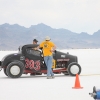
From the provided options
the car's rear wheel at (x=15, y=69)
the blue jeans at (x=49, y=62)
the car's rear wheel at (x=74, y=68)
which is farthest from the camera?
the car's rear wheel at (x=74, y=68)

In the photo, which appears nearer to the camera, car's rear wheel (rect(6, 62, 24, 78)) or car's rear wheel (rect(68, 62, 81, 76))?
car's rear wheel (rect(6, 62, 24, 78))

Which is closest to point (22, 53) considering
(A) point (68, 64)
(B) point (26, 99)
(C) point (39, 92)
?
(A) point (68, 64)

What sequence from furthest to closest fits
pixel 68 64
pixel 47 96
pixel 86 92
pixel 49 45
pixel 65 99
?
pixel 68 64 → pixel 49 45 → pixel 86 92 → pixel 47 96 → pixel 65 99

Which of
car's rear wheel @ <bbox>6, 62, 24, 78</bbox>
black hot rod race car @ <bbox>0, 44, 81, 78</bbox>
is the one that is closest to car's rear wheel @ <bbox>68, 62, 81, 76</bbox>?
black hot rod race car @ <bbox>0, 44, 81, 78</bbox>

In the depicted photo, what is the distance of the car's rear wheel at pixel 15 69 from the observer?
589 inches

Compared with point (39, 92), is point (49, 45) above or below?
above

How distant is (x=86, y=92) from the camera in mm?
9883

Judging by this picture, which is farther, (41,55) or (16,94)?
(41,55)

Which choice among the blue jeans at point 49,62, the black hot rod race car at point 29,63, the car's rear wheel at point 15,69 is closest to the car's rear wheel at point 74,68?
the black hot rod race car at point 29,63

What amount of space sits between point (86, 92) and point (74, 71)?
19.5 feet

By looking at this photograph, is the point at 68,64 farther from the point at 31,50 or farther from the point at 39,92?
the point at 39,92

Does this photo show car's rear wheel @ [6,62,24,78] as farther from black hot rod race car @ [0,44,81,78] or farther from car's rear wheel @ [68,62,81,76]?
car's rear wheel @ [68,62,81,76]

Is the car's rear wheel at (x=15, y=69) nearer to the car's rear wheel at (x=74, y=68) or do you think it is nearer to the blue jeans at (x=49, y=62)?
the blue jeans at (x=49, y=62)

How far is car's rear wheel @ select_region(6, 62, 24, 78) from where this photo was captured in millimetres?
14953
